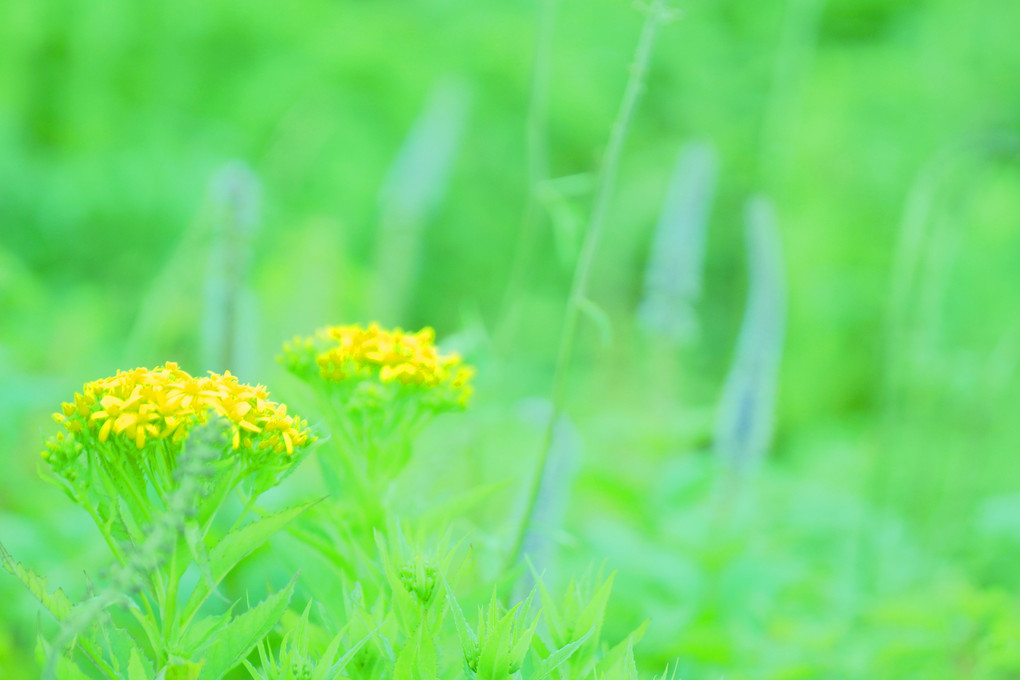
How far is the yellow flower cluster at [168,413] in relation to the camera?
0.47 m

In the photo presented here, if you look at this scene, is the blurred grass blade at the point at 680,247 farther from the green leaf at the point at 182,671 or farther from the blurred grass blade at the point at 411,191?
the green leaf at the point at 182,671

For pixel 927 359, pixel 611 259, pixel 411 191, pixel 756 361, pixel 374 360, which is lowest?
pixel 374 360

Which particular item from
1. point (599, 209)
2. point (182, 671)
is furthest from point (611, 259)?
point (182, 671)

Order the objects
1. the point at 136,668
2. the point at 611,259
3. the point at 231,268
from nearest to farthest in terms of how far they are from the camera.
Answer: the point at 136,668
the point at 231,268
the point at 611,259

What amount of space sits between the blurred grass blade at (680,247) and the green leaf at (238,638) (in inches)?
52.4

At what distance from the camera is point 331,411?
2.16 ft

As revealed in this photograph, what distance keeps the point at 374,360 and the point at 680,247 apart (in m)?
1.18

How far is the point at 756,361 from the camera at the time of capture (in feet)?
4.64

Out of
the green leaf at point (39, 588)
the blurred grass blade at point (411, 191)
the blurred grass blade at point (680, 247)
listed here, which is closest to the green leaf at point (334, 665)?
the green leaf at point (39, 588)

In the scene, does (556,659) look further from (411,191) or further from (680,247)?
(411,191)

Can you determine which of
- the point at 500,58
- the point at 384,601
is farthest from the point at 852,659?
the point at 500,58

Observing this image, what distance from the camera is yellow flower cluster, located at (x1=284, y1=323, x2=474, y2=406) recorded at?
650 mm

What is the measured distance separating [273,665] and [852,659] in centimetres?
90

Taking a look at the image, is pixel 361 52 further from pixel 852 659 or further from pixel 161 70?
pixel 852 659
